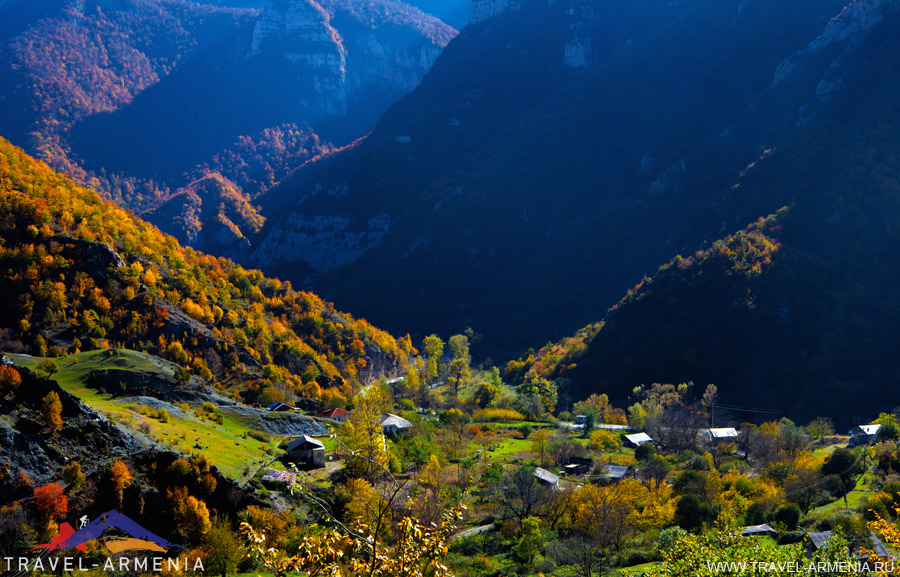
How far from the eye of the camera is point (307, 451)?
6769 centimetres

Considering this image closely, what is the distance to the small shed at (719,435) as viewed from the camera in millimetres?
78750

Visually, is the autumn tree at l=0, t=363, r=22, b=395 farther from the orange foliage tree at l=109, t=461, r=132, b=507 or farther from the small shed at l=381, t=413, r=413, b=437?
the small shed at l=381, t=413, r=413, b=437

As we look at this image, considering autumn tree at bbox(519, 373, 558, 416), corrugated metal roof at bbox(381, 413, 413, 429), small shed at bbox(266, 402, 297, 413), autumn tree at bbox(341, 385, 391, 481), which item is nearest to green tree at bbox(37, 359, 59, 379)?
small shed at bbox(266, 402, 297, 413)

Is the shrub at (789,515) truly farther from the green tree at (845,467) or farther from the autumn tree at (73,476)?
the autumn tree at (73,476)

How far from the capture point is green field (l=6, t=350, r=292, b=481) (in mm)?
52125

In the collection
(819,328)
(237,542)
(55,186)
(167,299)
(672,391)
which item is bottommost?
(237,542)

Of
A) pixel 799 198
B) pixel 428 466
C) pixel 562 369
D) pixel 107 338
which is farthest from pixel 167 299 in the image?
pixel 799 198

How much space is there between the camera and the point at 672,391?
108 m

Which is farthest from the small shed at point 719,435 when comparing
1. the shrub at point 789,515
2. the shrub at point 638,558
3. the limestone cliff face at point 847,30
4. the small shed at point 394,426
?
the limestone cliff face at point 847,30

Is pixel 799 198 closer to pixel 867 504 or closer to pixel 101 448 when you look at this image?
pixel 867 504

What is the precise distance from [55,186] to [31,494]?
100764mm

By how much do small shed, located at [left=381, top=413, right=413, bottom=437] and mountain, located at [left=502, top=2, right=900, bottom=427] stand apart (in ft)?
174

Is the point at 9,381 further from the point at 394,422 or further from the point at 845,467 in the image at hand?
the point at 845,467

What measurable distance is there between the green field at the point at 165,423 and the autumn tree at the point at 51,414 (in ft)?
22.0
